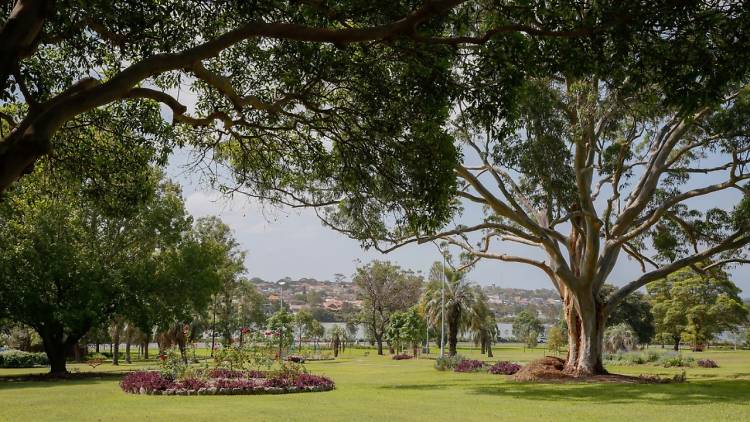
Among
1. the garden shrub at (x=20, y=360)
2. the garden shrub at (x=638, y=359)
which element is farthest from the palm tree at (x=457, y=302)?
the garden shrub at (x=20, y=360)

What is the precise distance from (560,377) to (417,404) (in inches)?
405

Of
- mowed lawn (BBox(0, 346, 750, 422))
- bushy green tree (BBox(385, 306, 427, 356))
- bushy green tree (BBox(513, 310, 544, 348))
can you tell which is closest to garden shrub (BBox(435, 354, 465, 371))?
mowed lawn (BBox(0, 346, 750, 422))

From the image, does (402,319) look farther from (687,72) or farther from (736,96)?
(687,72)

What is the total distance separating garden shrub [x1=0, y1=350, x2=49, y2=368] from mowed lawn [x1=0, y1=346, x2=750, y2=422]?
1842 cm

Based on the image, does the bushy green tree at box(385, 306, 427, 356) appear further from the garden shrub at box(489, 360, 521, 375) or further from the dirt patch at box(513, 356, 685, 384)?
the dirt patch at box(513, 356, 685, 384)

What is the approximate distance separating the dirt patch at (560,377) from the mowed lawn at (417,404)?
1.44 meters

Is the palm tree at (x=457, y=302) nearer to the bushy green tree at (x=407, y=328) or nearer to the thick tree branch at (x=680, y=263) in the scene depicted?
the bushy green tree at (x=407, y=328)

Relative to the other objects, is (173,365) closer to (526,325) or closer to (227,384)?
(227,384)

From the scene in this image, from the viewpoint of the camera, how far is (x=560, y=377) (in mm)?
25078


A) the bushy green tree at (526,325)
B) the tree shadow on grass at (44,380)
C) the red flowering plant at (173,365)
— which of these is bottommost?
the bushy green tree at (526,325)

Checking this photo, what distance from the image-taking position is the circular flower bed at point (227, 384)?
754 inches

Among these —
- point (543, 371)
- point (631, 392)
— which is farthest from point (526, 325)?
point (631, 392)

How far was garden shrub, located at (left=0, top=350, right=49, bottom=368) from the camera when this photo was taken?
39.0 meters

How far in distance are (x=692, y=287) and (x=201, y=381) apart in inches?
2178
